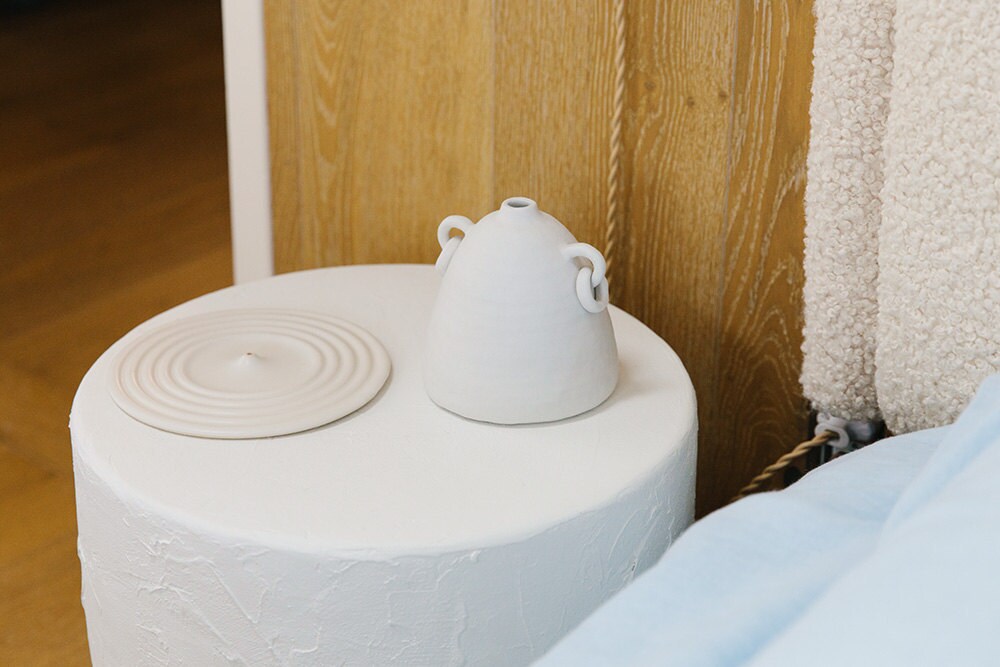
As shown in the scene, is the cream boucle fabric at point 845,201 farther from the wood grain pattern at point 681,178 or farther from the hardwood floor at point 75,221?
the hardwood floor at point 75,221

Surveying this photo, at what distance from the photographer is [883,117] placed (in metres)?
0.87

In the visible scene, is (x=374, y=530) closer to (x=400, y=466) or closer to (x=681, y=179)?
(x=400, y=466)

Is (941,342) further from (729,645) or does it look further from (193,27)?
(193,27)

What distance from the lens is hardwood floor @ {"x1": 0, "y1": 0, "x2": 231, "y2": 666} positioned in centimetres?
141

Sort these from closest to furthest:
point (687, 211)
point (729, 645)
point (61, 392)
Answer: point (729, 645) → point (687, 211) → point (61, 392)

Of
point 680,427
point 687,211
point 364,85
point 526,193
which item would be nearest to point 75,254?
point 364,85

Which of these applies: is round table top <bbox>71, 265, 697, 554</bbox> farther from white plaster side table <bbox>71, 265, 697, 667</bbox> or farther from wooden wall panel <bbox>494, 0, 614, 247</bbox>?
wooden wall panel <bbox>494, 0, 614, 247</bbox>

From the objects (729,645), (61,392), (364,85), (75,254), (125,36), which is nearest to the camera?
(729,645)

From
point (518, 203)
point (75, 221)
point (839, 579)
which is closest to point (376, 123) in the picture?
point (518, 203)

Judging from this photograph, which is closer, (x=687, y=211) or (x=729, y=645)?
(x=729, y=645)

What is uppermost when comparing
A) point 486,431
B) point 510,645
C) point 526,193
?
point 526,193

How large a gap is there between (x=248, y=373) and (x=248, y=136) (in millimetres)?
Result: 514

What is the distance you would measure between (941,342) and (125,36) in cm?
276

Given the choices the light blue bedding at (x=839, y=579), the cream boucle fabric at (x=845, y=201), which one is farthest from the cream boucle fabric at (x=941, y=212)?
the light blue bedding at (x=839, y=579)
